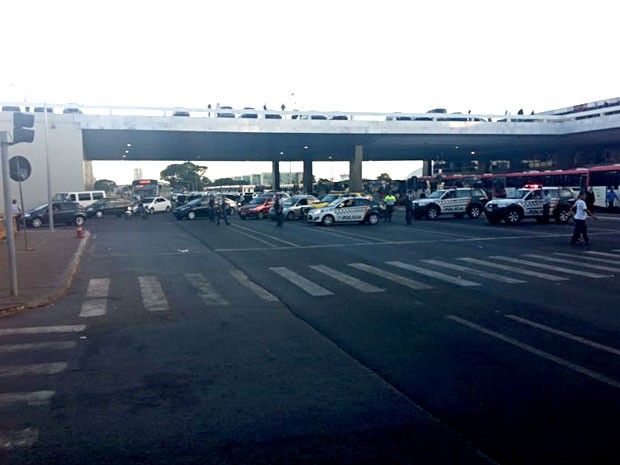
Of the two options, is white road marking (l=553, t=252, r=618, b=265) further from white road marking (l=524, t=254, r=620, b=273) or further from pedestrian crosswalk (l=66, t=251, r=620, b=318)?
white road marking (l=524, t=254, r=620, b=273)

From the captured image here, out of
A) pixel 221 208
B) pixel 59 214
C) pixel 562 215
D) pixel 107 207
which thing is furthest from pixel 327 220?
pixel 107 207

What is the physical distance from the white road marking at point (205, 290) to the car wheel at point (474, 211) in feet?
82.9

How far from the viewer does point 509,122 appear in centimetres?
5253

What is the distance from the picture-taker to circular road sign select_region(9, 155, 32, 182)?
44.7ft

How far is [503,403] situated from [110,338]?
555 cm

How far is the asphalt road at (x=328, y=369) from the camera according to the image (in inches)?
194

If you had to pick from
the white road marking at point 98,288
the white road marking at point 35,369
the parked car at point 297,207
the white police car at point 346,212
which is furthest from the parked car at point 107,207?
the white road marking at point 35,369

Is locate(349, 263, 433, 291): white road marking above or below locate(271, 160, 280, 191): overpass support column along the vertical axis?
below

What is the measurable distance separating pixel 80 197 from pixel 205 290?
35431mm

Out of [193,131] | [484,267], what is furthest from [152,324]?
[193,131]

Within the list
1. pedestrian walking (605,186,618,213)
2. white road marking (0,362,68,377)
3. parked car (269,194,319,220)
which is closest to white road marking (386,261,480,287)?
white road marking (0,362,68,377)

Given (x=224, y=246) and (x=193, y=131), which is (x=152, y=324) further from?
(x=193, y=131)

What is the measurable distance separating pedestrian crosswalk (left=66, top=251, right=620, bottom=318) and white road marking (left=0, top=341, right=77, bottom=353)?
198 cm

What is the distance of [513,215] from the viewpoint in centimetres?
3139
